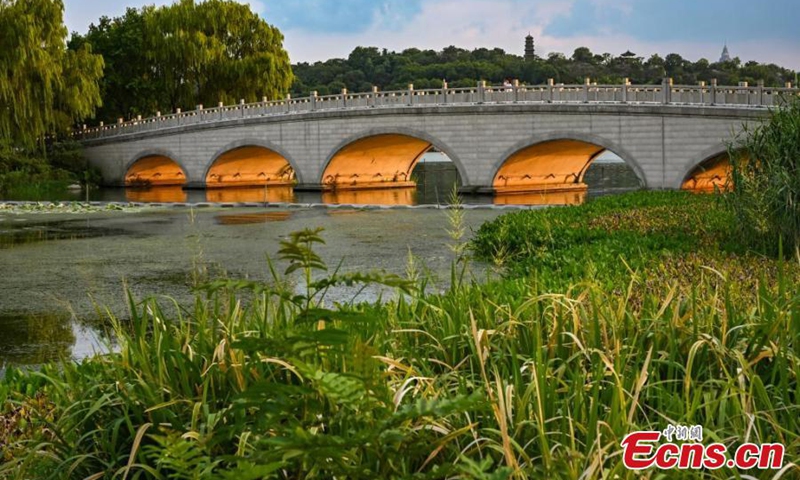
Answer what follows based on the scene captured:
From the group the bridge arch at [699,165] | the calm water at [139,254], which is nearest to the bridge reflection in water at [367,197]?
the bridge arch at [699,165]

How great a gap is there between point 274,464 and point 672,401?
1.43 m

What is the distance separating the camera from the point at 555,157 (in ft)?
109

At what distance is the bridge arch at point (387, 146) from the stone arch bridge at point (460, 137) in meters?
0.05

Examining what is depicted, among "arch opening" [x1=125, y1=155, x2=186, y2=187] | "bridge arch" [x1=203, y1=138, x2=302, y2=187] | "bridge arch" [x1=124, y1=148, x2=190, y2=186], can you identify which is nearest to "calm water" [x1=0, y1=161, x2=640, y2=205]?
"bridge arch" [x1=203, y1=138, x2=302, y2=187]

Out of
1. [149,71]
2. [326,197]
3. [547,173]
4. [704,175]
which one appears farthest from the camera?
[149,71]

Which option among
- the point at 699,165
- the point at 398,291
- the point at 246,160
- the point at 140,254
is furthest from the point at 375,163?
the point at 398,291

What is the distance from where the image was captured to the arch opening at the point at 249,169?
128 feet

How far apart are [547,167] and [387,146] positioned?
6.09 meters

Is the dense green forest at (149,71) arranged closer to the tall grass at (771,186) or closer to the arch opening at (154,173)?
the arch opening at (154,173)

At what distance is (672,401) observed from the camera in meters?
3.15

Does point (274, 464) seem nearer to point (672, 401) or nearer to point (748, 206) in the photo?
point (672, 401)

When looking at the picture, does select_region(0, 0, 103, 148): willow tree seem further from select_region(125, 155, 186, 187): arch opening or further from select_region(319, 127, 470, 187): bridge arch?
select_region(319, 127, 470, 187): bridge arch

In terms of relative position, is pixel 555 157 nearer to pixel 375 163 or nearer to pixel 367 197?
pixel 367 197

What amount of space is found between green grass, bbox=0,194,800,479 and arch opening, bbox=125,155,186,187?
3769 cm
